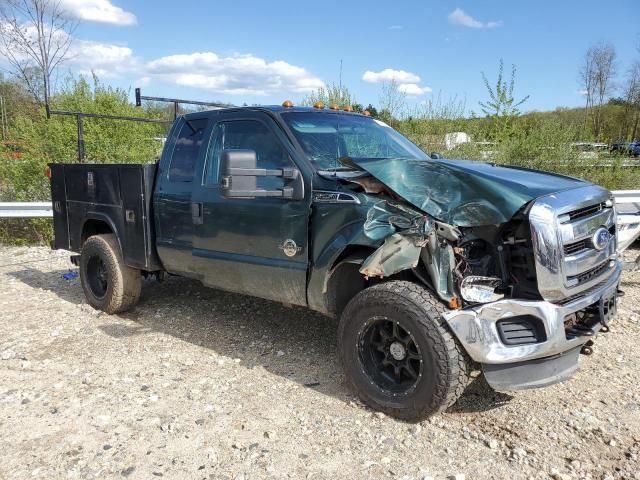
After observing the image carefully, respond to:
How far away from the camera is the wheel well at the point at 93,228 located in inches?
233

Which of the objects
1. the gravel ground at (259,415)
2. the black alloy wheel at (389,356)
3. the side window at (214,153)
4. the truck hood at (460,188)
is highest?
the side window at (214,153)

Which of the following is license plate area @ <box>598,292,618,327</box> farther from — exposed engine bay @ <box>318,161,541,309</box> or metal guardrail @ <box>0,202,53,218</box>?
metal guardrail @ <box>0,202,53,218</box>

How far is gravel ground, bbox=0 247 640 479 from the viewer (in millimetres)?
2930

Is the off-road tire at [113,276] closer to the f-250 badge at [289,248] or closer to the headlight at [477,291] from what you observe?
the f-250 badge at [289,248]

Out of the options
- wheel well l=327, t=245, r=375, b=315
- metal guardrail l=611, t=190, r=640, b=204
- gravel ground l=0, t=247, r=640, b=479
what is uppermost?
metal guardrail l=611, t=190, r=640, b=204

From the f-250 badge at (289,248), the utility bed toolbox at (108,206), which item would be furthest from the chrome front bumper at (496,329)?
the utility bed toolbox at (108,206)

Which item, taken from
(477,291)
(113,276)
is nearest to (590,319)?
(477,291)

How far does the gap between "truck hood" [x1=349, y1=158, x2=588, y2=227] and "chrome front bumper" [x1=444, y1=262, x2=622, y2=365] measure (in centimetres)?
50

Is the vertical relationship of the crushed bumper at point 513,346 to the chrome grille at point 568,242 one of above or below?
below

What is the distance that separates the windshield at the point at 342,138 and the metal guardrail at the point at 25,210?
6.12 m

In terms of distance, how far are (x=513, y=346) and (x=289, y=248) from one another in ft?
5.48

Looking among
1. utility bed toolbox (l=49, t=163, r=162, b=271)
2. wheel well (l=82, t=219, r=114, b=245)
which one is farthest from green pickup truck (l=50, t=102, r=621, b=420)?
wheel well (l=82, t=219, r=114, b=245)

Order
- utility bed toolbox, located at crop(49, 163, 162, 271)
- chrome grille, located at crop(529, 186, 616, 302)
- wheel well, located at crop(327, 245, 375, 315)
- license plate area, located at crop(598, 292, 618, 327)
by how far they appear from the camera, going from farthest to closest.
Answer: utility bed toolbox, located at crop(49, 163, 162, 271) < wheel well, located at crop(327, 245, 375, 315) < license plate area, located at crop(598, 292, 618, 327) < chrome grille, located at crop(529, 186, 616, 302)

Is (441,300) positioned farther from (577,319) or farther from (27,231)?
(27,231)
